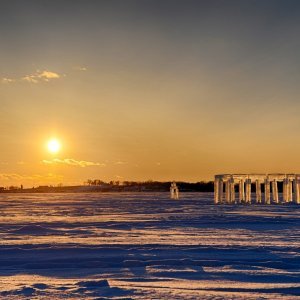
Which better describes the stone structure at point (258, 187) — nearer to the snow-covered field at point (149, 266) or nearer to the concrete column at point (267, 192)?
the concrete column at point (267, 192)

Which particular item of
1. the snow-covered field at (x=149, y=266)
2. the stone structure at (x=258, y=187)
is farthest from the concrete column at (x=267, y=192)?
the snow-covered field at (x=149, y=266)

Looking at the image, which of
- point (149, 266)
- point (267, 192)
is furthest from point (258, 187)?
point (149, 266)

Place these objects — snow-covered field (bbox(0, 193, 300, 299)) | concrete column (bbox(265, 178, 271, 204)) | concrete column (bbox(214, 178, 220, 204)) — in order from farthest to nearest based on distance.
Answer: concrete column (bbox(265, 178, 271, 204))
concrete column (bbox(214, 178, 220, 204))
snow-covered field (bbox(0, 193, 300, 299))

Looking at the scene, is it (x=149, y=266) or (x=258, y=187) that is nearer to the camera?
(x=149, y=266)

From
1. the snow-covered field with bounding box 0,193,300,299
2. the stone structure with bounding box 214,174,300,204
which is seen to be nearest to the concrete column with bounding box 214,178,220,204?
the stone structure with bounding box 214,174,300,204

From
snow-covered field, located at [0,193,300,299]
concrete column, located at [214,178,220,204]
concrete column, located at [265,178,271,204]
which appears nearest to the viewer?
snow-covered field, located at [0,193,300,299]

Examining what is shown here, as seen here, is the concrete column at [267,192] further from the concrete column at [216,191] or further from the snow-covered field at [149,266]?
the snow-covered field at [149,266]

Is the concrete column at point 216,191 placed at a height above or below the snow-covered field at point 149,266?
above

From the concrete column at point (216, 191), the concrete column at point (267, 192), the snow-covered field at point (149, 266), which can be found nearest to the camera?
the snow-covered field at point (149, 266)

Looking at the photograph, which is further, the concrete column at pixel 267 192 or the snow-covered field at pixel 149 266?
the concrete column at pixel 267 192

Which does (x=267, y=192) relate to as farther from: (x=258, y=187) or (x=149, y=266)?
(x=149, y=266)

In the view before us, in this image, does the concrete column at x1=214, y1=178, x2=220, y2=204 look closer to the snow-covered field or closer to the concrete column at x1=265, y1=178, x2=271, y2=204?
the concrete column at x1=265, y1=178, x2=271, y2=204

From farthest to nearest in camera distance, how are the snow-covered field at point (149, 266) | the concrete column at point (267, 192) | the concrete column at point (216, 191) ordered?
the concrete column at point (267, 192), the concrete column at point (216, 191), the snow-covered field at point (149, 266)

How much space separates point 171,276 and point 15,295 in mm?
3570
